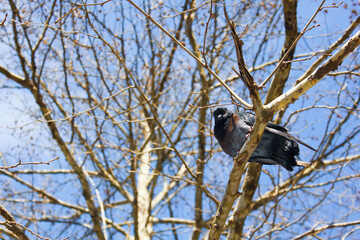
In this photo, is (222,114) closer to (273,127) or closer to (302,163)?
(273,127)

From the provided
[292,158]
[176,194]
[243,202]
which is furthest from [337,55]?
[176,194]

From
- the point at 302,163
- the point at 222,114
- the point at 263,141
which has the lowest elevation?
the point at 302,163

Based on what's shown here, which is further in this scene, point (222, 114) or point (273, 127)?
point (222, 114)

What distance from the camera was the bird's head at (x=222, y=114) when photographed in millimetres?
3543

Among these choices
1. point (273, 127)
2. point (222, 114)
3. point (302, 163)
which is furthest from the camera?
point (222, 114)

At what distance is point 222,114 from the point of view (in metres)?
3.60

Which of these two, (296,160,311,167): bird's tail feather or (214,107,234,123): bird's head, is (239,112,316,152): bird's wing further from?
(296,160,311,167): bird's tail feather

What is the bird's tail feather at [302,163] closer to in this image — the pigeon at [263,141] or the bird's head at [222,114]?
the pigeon at [263,141]

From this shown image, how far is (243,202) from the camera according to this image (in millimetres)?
3664

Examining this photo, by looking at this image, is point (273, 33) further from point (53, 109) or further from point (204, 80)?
point (53, 109)

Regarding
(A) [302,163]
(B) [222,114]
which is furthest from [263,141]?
(B) [222,114]

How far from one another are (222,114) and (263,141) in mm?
537

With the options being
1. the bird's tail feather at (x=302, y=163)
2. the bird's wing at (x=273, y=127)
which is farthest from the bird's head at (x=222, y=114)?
the bird's tail feather at (x=302, y=163)

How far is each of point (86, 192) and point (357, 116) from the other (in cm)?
429
